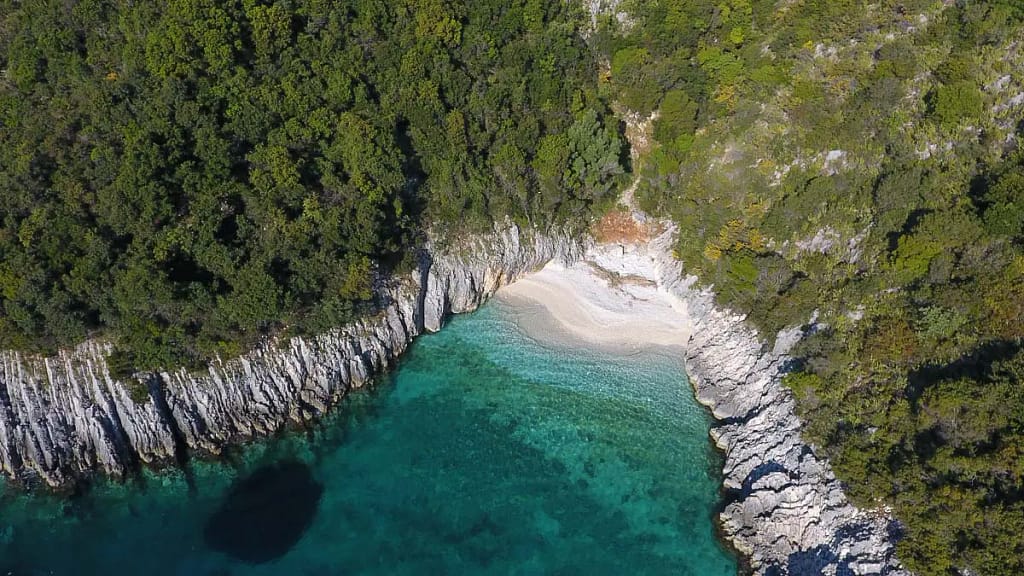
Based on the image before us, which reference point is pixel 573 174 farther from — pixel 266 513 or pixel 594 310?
pixel 266 513

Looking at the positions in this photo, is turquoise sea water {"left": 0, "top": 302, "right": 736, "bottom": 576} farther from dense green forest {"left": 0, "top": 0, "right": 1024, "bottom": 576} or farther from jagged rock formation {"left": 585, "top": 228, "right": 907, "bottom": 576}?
dense green forest {"left": 0, "top": 0, "right": 1024, "bottom": 576}

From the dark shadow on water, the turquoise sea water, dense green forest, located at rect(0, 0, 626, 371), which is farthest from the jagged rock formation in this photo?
the dark shadow on water

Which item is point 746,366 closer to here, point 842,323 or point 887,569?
point 842,323

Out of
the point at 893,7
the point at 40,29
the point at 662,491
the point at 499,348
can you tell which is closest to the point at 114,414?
the point at 499,348

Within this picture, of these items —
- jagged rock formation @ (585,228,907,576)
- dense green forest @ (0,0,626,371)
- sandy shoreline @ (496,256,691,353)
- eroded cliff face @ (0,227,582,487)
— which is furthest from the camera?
sandy shoreline @ (496,256,691,353)

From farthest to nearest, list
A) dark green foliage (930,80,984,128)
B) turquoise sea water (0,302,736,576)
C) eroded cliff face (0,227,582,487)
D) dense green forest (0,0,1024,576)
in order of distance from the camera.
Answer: dark green foliage (930,80,984,128)
eroded cliff face (0,227,582,487)
turquoise sea water (0,302,736,576)
dense green forest (0,0,1024,576)

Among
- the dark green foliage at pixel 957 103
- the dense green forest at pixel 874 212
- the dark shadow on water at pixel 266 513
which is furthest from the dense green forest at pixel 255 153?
the dark green foliage at pixel 957 103

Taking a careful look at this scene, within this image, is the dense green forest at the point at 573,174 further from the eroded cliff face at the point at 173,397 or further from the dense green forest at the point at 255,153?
the eroded cliff face at the point at 173,397

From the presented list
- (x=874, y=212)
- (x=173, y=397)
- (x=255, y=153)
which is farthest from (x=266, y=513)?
(x=874, y=212)
